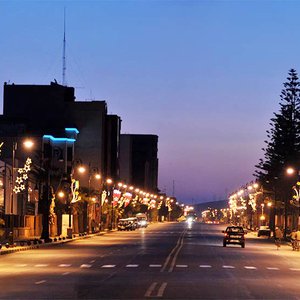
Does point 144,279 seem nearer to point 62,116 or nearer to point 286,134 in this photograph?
point 286,134

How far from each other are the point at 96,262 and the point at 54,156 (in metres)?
102

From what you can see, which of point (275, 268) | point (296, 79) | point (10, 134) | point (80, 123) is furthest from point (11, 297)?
point (80, 123)

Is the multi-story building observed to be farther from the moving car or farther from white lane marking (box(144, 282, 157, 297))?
white lane marking (box(144, 282, 157, 297))

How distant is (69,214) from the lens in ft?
315

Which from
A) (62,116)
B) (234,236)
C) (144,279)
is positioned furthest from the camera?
(62,116)

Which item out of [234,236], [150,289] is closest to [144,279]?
[150,289]

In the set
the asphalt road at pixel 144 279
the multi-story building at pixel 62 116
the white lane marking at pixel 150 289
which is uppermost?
the multi-story building at pixel 62 116

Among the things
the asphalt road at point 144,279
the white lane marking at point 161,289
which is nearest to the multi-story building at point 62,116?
the asphalt road at point 144,279

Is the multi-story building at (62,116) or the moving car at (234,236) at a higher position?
the multi-story building at (62,116)

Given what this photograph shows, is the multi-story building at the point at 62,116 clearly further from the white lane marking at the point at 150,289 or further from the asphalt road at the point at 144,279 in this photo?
the white lane marking at the point at 150,289

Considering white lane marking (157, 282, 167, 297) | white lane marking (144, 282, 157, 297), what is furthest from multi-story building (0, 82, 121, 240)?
white lane marking (157, 282, 167, 297)

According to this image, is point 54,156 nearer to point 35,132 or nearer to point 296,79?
point 35,132

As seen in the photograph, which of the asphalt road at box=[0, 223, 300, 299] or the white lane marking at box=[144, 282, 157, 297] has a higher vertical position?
the white lane marking at box=[144, 282, 157, 297]

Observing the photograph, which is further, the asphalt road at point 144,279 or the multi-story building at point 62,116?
the multi-story building at point 62,116
